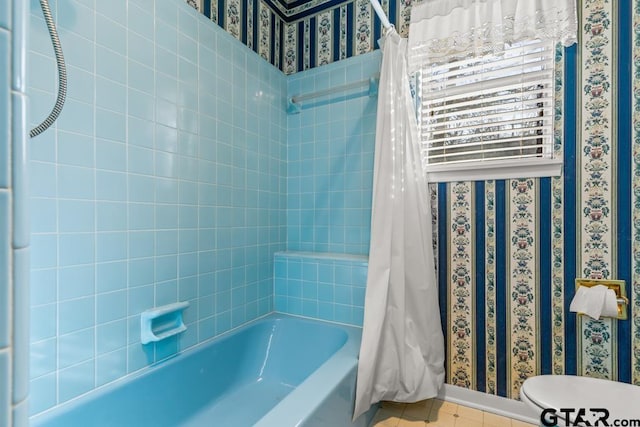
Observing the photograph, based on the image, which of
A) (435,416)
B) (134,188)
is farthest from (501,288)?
(134,188)

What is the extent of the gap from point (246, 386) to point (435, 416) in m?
0.99

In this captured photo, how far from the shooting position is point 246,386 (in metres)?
1.80

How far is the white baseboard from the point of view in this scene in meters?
1.61

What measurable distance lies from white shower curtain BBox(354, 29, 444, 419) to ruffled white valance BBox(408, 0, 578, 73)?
0.25 meters

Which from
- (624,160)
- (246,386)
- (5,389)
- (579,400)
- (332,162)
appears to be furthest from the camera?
(332,162)

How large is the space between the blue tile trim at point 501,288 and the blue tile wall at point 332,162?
0.70 m

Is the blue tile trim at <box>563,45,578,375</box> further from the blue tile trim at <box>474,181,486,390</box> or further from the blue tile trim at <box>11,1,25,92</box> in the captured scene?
the blue tile trim at <box>11,1,25,92</box>

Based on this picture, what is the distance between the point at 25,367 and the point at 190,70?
5.24 feet

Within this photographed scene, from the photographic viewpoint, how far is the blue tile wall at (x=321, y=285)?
1.91 metres

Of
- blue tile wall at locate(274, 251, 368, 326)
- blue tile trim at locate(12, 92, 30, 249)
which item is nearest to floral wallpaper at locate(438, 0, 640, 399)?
blue tile wall at locate(274, 251, 368, 326)

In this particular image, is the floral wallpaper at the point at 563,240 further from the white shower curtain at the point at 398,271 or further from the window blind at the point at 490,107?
the white shower curtain at the point at 398,271

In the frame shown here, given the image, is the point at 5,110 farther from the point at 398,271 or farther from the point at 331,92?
the point at 331,92

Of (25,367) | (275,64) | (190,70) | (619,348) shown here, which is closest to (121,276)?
(190,70)

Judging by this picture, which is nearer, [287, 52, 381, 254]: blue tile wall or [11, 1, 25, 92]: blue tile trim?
[11, 1, 25, 92]: blue tile trim
